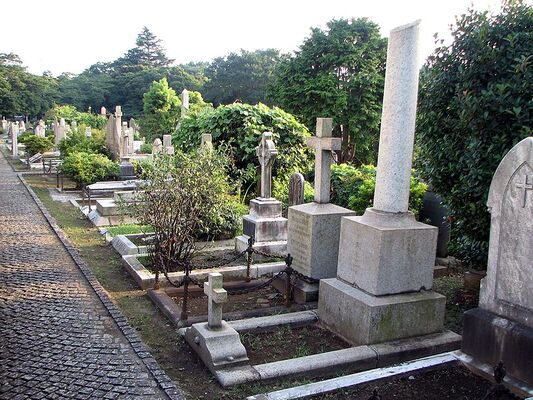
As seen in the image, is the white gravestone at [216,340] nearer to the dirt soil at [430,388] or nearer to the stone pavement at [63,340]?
the stone pavement at [63,340]

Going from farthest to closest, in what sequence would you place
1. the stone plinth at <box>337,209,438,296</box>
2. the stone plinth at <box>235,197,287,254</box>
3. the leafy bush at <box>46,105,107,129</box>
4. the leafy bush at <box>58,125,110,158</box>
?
the leafy bush at <box>46,105,107,129</box> < the leafy bush at <box>58,125,110,158</box> < the stone plinth at <box>235,197,287,254</box> < the stone plinth at <box>337,209,438,296</box>

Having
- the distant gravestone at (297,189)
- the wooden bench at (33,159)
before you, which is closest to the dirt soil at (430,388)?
the distant gravestone at (297,189)

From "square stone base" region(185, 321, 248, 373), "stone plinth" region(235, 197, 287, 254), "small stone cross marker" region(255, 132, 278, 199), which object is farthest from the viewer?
"small stone cross marker" region(255, 132, 278, 199)

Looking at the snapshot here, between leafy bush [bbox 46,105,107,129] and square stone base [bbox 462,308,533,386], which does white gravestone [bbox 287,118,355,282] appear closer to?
square stone base [bbox 462,308,533,386]

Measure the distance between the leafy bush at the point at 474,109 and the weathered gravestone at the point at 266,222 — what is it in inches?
132

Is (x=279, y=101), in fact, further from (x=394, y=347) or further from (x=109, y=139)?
(x=394, y=347)

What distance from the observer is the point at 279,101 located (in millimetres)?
26062

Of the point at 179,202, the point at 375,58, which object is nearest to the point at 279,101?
the point at 375,58

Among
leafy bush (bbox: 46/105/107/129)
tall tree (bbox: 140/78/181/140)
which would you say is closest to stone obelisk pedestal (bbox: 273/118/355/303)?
tall tree (bbox: 140/78/181/140)

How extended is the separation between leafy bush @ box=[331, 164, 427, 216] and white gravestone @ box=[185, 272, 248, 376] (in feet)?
17.8

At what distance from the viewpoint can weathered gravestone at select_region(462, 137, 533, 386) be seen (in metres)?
4.53

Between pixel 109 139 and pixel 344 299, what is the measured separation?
836 inches

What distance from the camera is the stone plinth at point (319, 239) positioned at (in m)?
7.08

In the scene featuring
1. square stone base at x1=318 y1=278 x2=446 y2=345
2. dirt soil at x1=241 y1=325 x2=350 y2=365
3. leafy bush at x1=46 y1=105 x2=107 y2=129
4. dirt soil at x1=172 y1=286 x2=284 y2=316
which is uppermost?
leafy bush at x1=46 y1=105 x2=107 y2=129
